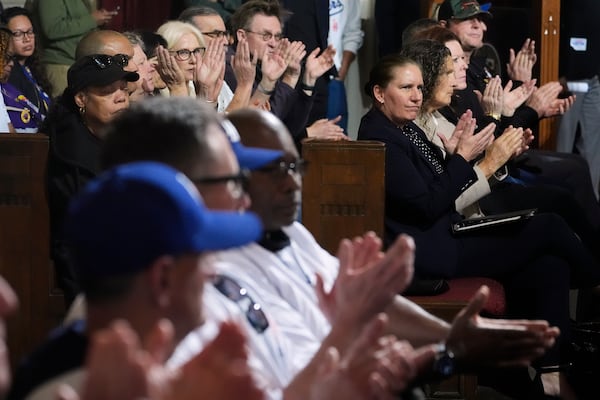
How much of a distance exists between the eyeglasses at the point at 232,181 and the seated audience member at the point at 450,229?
266 centimetres

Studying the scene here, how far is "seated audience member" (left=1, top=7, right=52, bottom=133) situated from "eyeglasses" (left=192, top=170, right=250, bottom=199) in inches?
134

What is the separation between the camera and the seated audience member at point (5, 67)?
5422mm

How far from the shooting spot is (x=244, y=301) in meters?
2.57

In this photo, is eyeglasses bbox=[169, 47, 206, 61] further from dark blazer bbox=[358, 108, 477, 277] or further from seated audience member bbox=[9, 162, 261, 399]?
seated audience member bbox=[9, 162, 261, 399]

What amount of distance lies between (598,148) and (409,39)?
232 centimetres

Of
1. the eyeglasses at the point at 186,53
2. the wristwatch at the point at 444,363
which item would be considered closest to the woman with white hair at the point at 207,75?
the eyeglasses at the point at 186,53

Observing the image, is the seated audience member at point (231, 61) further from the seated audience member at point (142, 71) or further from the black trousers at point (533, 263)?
the black trousers at point (533, 263)

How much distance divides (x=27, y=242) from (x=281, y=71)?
56.7 inches

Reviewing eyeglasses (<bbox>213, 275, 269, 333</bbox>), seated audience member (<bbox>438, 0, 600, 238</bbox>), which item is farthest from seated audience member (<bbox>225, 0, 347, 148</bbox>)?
eyeglasses (<bbox>213, 275, 269, 333</bbox>)

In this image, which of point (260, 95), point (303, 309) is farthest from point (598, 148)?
point (303, 309)

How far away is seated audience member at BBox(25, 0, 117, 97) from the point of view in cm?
662

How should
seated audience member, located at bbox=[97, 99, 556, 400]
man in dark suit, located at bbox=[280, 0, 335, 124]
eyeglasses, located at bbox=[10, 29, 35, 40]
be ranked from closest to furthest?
seated audience member, located at bbox=[97, 99, 556, 400]
eyeglasses, located at bbox=[10, 29, 35, 40]
man in dark suit, located at bbox=[280, 0, 335, 124]

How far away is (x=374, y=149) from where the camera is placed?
15.1 ft

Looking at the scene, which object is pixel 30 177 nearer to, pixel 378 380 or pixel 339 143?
pixel 339 143
